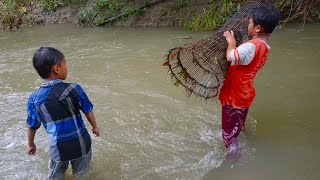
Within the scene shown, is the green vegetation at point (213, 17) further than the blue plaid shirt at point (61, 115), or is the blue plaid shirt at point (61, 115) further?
the green vegetation at point (213, 17)

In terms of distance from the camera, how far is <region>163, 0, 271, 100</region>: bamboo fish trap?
10.9 feet

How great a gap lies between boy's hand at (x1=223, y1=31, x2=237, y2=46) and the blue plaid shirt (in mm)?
1208

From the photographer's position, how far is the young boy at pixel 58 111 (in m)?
2.63

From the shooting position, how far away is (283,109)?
442 cm

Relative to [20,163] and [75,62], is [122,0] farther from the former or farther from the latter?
[20,163]

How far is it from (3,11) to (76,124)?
9828mm

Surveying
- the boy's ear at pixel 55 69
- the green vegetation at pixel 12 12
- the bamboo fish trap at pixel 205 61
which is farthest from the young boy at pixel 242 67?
the green vegetation at pixel 12 12

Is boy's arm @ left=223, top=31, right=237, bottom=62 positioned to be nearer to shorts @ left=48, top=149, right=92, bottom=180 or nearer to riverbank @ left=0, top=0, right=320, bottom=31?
shorts @ left=48, top=149, right=92, bottom=180

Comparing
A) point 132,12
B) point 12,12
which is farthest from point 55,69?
point 12,12

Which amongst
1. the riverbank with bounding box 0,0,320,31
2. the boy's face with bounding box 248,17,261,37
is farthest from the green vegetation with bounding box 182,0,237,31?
the boy's face with bounding box 248,17,261,37

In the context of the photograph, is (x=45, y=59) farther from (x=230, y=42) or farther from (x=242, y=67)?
(x=242, y=67)

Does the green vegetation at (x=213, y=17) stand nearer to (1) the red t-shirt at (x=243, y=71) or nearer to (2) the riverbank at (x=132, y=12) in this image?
(2) the riverbank at (x=132, y=12)

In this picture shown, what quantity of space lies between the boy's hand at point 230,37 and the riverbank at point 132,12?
4.94m

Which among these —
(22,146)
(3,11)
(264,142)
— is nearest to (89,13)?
(3,11)
